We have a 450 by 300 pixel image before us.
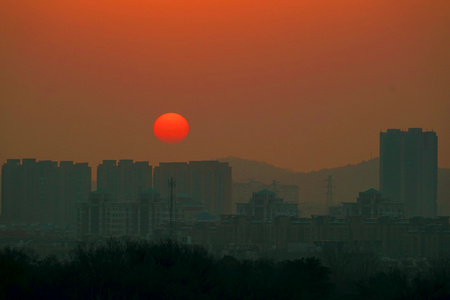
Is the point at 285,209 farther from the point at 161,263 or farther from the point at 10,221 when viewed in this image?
the point at 161,263

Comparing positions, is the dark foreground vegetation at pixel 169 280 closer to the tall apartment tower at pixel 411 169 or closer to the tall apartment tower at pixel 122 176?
the tall apartment tower at pixel 122 176

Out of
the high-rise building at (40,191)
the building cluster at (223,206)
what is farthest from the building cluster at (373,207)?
the high-rise building at (40,191)

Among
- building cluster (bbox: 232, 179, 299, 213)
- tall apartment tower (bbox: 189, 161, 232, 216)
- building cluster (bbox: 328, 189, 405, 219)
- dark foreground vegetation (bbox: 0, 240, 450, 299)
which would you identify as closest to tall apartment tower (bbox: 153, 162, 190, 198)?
tall apartment tower (bbox: 189, 161, 232, 216)

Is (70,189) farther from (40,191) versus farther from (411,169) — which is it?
(411,169)

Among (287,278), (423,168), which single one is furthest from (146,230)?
(287,278)

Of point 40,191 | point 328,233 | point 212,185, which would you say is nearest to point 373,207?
point 328,233

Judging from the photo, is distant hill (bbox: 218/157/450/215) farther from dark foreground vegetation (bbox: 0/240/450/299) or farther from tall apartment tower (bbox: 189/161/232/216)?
dark foreground vegetation (bbox: 0/240/450/299)
